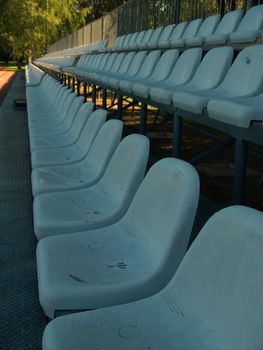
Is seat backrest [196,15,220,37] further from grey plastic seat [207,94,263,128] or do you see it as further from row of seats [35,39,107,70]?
grey plastic seat [207,94,263,128]

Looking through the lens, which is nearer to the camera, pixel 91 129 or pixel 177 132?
pixel 177 132

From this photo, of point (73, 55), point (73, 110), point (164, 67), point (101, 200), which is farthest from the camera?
point (73, 55)

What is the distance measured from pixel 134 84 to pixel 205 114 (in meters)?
1.24

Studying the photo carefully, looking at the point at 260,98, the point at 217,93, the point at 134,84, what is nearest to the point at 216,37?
the point at 134,84

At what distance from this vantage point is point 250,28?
4.05 m

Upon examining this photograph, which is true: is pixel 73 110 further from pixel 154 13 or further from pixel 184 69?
pixel 154 13

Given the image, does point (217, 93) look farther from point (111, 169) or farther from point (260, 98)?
point (111, 169)

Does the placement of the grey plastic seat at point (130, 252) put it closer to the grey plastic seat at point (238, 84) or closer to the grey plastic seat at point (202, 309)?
the grey plastic seat at point (202, 309)

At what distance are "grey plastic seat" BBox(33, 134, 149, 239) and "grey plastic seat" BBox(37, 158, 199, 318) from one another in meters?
0.10

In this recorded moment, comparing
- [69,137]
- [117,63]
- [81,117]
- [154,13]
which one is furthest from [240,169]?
[154,13]

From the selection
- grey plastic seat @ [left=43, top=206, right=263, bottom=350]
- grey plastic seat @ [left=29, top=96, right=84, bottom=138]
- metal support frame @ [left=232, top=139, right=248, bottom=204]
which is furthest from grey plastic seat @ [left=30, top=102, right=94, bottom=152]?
grey plastic seat @ [left=43, top=206, right=263, bottom=350]

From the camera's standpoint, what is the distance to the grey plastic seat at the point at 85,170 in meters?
2.34

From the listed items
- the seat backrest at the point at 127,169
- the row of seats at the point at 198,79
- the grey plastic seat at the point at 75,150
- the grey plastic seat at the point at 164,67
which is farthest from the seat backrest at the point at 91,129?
the grey plastic seat at the point at 164,67

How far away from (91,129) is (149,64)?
1524mm
